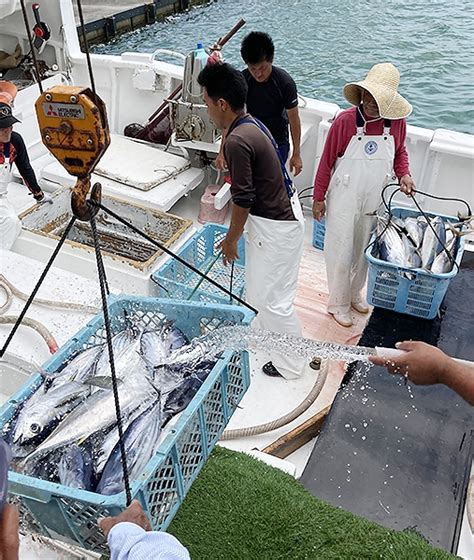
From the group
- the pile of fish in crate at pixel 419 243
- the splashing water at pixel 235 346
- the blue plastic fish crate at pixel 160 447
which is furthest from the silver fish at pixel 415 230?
the blue plastic fish crate at pixel 160 447

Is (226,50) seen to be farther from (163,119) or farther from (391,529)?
(391,529)

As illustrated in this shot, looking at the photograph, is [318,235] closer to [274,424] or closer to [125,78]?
[274,424]

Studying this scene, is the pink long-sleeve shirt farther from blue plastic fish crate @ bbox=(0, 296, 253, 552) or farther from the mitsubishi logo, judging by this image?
the mitsubishi logo

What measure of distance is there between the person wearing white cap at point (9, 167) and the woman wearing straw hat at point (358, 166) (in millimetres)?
2424

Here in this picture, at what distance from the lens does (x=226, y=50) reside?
17938 millimetres

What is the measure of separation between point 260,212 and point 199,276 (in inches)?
48.8

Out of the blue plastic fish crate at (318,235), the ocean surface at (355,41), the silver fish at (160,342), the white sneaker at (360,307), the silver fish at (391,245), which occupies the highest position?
the silver fish at (160,342)

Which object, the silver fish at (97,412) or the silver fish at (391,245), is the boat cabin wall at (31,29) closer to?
the silver fish at (391,245)

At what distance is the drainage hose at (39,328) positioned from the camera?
3.53 metres

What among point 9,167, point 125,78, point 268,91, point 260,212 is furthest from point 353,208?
point 125,78

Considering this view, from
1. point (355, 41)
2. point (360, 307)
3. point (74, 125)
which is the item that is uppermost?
point (74, 125)

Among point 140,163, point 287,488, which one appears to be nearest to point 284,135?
point 140,163

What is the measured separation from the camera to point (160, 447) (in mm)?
1873

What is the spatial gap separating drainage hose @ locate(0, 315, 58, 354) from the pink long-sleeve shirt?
2.13 m
